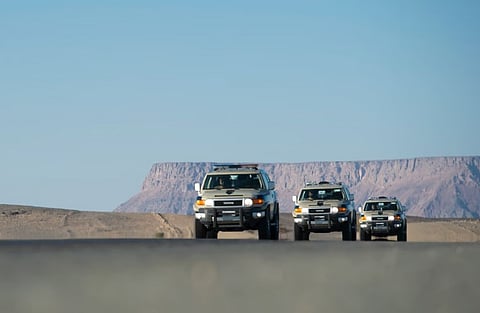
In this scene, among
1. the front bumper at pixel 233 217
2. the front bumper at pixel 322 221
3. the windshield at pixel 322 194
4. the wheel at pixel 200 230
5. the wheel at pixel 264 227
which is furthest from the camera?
the windshield at pixel 322 194

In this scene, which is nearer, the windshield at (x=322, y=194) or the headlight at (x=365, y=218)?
the windshield at (x=322, y=194)

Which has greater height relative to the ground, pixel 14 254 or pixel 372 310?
pixel 14 254

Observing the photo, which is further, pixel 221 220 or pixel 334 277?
pixel 221 220

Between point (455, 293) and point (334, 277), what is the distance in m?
0.58

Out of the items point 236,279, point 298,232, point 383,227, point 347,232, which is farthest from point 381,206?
point 236,279

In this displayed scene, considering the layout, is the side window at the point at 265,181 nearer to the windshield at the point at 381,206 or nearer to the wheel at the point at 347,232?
the wheel at the point at 347,232

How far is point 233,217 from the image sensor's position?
27094 mm

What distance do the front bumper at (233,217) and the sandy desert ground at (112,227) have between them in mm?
37597

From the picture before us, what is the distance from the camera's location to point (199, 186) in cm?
2706

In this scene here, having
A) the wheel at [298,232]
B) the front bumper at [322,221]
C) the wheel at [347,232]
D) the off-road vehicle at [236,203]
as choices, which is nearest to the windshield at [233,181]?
the off-road vehicle at [236,203]

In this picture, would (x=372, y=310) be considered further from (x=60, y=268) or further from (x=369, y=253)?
(x=60, y=268)

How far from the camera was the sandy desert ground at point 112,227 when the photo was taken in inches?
2672

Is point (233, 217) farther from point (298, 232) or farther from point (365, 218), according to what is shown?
point (365, 218)

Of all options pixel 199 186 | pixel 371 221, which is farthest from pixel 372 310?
pixel 371 221
